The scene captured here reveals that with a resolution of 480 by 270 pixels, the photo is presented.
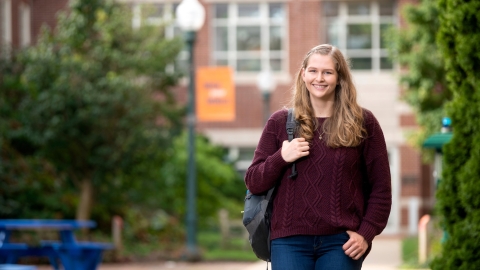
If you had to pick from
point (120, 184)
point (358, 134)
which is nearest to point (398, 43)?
point (120, 184)

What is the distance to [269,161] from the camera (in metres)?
4.89

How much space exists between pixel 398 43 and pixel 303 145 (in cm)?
1646

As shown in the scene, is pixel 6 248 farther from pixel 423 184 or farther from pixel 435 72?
pixel 423 184

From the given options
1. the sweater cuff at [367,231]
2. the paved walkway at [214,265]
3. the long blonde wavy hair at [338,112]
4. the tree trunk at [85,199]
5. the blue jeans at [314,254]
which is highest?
the long blonde wavy hair at [338,112]

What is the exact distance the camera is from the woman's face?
490cm

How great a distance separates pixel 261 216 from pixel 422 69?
15.7 metres

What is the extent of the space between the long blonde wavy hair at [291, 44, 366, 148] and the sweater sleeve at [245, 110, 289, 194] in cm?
12

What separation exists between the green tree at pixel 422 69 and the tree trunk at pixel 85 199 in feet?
20.8

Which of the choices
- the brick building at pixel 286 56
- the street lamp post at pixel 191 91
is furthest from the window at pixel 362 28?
the street lamp post at pixel 191 91

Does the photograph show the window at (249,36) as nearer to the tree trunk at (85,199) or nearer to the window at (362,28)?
the window at (362,28)

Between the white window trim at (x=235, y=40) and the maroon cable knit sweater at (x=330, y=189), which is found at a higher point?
the white window trim at (x=235, y=40)

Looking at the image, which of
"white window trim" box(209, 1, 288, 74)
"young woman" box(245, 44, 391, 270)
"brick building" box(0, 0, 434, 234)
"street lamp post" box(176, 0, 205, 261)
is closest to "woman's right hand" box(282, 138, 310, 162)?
"young woman" box(245, 44, 391, 270)

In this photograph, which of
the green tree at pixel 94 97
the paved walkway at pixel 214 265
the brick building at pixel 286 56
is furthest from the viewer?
the brick building at pixel 286 56

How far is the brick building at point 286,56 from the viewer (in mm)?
31141
